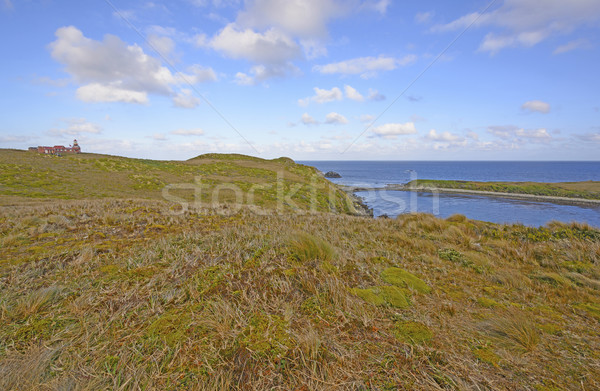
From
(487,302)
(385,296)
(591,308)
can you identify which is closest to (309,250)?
(385,296)

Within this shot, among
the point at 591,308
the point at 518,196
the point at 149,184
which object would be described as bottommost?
the point at 518,196

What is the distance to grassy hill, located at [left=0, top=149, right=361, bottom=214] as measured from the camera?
18.7 metres

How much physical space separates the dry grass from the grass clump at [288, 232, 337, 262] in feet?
0.09

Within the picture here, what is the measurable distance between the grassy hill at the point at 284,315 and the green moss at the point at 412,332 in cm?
2

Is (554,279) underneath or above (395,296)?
underneath

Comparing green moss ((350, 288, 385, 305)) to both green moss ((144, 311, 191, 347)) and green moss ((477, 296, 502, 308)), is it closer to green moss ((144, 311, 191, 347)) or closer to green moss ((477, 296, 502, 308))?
green moss ((477, 296, 502, 308))

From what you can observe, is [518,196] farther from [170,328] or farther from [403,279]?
[170,328]

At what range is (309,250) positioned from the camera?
185 inches

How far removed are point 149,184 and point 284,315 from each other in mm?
24723

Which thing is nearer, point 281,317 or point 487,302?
point 281,317

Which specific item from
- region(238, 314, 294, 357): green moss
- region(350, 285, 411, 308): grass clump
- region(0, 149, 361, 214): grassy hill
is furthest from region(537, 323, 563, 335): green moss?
region(0, 149, 361, 214): grassy hill

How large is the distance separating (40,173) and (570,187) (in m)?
86.7

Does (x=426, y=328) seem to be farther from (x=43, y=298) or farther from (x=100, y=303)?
(x=43, y=298)

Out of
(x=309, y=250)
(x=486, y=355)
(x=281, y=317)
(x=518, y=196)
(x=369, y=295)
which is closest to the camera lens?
(x=486, y=355)
